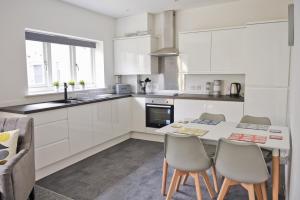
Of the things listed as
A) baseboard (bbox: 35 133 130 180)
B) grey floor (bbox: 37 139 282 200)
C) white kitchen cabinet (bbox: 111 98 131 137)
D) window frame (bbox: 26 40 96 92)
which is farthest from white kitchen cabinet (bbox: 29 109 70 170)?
white kitchen cabinet (bbox: 111 98 131 137)

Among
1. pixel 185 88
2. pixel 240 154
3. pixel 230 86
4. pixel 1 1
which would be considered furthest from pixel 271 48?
pixel 1 1

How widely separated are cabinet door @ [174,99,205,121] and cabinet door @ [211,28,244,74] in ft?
2.15

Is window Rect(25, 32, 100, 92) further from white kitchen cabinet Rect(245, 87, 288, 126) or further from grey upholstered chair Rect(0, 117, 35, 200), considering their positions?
white kitchen cabinet Rect(245, 87, 288, 126)

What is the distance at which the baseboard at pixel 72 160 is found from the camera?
9.71ft

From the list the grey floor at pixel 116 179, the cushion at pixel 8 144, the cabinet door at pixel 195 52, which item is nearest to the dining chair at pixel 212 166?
the grey floor at pixel 116 179

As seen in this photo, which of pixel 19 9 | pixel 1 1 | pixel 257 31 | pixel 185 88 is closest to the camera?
pixel 1 1

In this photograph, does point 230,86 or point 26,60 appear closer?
point 26,60

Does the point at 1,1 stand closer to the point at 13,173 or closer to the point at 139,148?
the point at 13,173

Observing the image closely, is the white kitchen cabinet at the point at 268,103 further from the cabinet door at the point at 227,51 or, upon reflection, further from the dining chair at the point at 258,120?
the dining chair at the point at 258,120

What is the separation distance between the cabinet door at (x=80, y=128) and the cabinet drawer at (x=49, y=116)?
109mm

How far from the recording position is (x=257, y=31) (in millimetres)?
3307

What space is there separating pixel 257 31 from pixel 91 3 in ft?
8.76

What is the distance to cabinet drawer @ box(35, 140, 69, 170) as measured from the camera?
284 centimetres

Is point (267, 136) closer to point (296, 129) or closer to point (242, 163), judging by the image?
point (242, 163)
